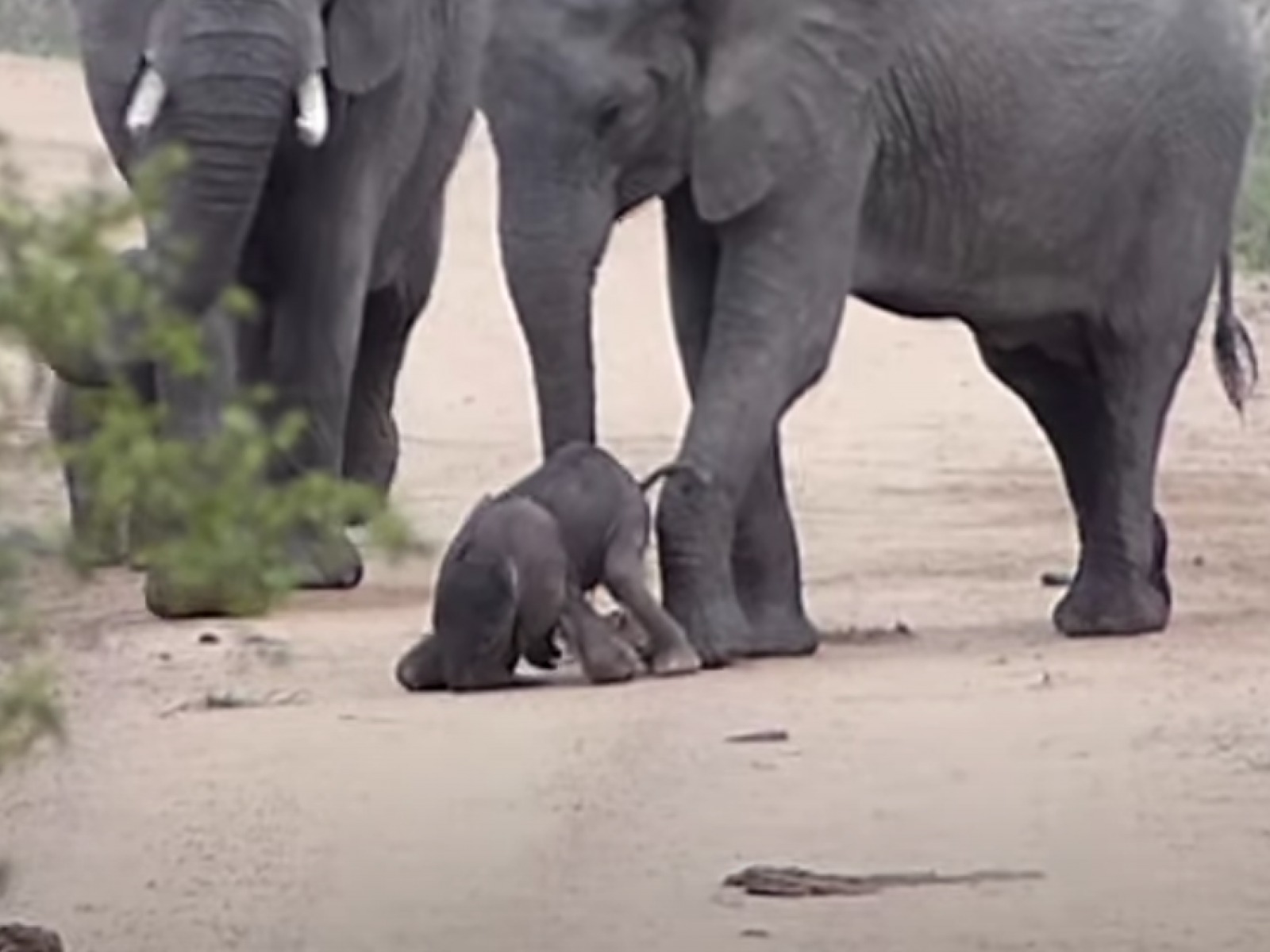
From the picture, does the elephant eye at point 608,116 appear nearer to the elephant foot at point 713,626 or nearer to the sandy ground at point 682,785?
the elephant foot at point 713,626

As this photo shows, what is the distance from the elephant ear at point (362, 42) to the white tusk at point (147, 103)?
75 centimetres

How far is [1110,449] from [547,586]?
2.73 m

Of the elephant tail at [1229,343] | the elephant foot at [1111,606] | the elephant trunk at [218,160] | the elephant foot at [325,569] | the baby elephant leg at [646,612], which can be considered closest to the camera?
the baby elephant leg at [646,612]

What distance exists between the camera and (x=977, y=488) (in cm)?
1708

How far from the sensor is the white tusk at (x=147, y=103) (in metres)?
11.8

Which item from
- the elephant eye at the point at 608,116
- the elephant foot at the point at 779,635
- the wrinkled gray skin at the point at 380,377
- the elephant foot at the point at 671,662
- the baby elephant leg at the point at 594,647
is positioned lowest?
the wrinkled gray skin at the point at 380,377

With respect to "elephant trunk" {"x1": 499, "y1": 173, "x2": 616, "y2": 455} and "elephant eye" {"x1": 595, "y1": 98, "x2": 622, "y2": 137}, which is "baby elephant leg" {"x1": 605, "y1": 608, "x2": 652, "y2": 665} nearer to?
"elephant trunk" {"x1": 499, "y1": 173, "x2": 616, "y2": 455}

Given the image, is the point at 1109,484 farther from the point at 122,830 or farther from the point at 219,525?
the point at 219,525

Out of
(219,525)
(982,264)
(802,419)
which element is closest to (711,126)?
(982,264)

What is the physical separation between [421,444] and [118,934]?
12337 mm

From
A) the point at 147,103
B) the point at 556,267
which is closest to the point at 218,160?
the point at 147,103

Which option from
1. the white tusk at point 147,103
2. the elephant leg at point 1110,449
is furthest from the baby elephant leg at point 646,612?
the white tusk at point 147,103

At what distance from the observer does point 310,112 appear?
39.8ft

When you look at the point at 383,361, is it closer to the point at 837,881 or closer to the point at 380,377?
the point at 380,377
